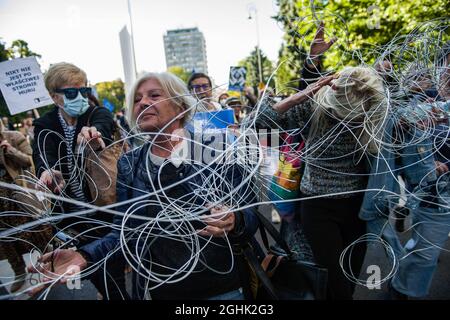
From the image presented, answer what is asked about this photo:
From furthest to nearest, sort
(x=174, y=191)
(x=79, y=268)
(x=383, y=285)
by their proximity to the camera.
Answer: (x=383, y=285) < (x=174, y=191) < (x=79, y=268)

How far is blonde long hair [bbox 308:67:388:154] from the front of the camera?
1620 mm

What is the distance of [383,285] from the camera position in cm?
274

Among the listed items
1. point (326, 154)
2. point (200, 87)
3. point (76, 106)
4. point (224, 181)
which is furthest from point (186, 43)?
point (224, 181)

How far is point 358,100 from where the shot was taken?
1680mm

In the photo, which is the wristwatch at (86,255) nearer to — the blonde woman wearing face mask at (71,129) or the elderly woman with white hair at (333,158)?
the blonde woman wearing face mask at (71,129)

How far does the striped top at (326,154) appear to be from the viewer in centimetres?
185

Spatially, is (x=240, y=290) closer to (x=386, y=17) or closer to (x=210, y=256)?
(x=210, y=256)

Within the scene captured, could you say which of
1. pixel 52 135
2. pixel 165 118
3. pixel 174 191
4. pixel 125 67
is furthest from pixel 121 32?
pixel 174 191

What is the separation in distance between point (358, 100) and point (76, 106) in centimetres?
191

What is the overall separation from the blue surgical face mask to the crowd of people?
0.01m

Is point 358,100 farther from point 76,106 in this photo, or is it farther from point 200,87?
point 200,87

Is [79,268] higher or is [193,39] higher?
[193,39]

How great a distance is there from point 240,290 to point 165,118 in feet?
3.10

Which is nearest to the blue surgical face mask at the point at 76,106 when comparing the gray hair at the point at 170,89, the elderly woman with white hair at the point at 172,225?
the gray hair at the point at 170,89
